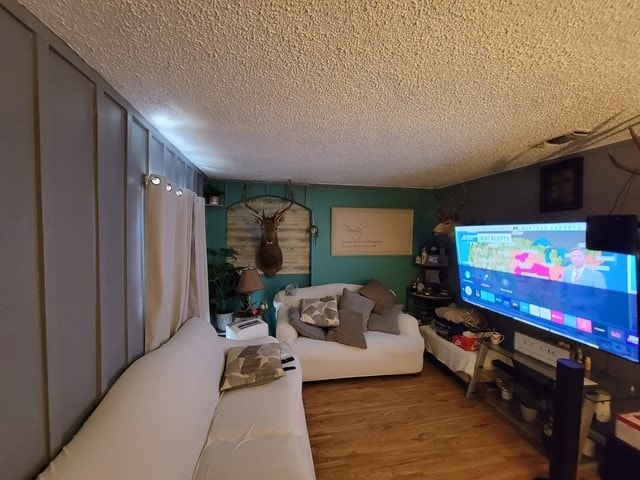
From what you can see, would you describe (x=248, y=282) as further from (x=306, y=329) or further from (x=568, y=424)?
(x=568, y=424)

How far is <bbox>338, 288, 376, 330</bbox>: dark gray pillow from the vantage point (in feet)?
10.5

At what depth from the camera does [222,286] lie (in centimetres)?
324

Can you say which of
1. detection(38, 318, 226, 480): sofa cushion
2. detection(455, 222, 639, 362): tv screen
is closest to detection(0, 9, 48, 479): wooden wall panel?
detection(38, 318, 226, 480): sofa cushion

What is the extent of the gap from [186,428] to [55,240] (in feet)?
3.33

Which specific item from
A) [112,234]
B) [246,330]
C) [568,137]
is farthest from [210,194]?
[568,137]

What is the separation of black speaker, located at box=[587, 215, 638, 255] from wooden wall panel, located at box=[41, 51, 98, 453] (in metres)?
2.40

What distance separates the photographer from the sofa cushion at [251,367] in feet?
6.27

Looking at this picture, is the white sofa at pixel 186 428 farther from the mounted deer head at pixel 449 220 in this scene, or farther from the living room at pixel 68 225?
the mounted deer head at pixel 449 220

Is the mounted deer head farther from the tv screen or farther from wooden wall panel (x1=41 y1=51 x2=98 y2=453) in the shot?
wooden wall panel (x1=41 y1=51 x2=98 y2=453)

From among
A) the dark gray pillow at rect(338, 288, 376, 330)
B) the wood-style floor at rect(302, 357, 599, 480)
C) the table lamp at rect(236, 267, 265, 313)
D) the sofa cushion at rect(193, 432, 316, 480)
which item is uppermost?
the table lamp at rect(236, 267, 265, 313)

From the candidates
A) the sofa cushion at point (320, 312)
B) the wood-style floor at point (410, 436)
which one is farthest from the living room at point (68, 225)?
the sofa cushion at point (320, 312)

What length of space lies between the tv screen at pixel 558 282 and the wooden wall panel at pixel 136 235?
265cm

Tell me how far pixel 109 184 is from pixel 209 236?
7.72ft

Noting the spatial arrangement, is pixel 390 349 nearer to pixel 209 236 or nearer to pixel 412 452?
pixel 412 452
